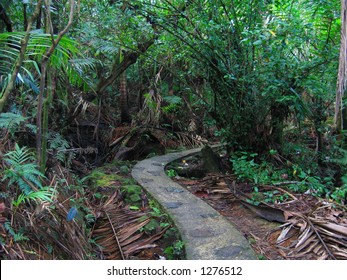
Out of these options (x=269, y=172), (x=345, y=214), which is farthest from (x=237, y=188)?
(x=345, y=214)

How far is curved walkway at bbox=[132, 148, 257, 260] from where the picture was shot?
2742 mm

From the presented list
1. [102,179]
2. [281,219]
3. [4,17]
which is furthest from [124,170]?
[281,219]

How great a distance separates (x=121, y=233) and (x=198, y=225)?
2.69ft

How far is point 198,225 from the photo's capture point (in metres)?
3.35

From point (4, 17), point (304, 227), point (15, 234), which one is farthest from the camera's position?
point (4, 17)

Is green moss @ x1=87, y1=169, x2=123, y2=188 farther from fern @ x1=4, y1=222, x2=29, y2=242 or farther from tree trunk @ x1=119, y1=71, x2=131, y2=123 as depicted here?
tree trunk @ x1=119, y1=71, x2=131, y2=123

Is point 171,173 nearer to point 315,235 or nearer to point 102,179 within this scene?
point 102,179

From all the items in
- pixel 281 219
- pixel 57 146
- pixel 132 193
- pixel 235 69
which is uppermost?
pixel 235 69

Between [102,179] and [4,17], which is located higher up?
[4,17]

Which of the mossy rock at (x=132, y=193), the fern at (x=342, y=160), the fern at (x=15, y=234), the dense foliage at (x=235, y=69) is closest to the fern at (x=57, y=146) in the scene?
the dense foliage at (x=235, y=69)

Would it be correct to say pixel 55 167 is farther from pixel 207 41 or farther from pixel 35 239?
pixel 207 41

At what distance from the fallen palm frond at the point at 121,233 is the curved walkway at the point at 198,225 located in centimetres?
33

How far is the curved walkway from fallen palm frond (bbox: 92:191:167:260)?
33 cm

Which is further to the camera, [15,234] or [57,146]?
[57,146]
